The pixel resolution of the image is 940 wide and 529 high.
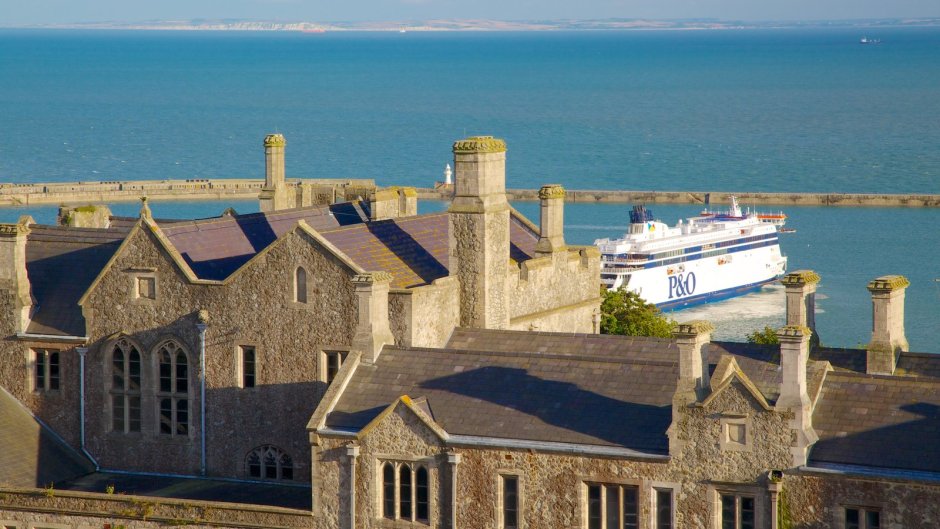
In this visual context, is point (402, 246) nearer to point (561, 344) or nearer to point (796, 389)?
point (561, 344)

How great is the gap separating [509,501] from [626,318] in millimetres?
31315

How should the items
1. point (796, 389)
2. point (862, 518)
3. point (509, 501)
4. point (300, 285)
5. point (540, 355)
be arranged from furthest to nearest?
point (300, 285) < point (540, 355) < point (509, 501) < point (796, 389) < point (862, 518)

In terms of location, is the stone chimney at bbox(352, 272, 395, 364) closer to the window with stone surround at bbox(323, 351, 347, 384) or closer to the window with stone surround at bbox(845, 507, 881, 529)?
the window with stone surround at bbox(323, 351, 347, 384)

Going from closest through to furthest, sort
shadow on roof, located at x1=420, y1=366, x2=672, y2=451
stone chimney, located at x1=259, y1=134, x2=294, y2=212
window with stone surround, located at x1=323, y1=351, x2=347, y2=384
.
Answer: shadow on roof, located at x1=420, y1=366, x2=672, y2=451 < window with stone surround, located at x1=323, y1=351, x2=347, y2=384 < stone chimney, located at x1=259, y1=134, x2=294, y2=212

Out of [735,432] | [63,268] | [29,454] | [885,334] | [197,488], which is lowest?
[197,488]

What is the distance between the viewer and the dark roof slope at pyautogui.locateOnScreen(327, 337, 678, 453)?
33.3 meters

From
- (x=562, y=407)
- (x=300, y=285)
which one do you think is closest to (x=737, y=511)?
(x=562, y=407)

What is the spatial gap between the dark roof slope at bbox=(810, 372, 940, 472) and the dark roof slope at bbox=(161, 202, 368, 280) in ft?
54.1

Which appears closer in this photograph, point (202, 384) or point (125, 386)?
point (202, 384)

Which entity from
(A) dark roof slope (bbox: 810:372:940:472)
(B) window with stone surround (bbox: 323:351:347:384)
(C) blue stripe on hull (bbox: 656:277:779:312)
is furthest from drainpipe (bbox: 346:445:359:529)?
(C) blue stripe on hull (bbox: 656:277:779:312)

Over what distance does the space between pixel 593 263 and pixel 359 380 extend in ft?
42.7

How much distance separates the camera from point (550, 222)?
4619 cm

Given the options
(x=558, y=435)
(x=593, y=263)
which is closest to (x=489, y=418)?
(x=558, y=435)

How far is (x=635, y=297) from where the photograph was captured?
227 ft
